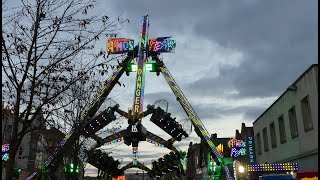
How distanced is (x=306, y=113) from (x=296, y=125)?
5.77 ft

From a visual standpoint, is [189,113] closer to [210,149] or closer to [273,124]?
[210,149]

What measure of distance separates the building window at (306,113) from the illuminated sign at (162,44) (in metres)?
27.5

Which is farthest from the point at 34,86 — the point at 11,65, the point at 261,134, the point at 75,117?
the point at 261,134

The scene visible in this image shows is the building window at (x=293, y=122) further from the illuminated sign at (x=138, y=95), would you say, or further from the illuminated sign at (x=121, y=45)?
the illuminated sign at (x=121, y=45)

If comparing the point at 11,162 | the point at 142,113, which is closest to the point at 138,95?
the point at 142,113

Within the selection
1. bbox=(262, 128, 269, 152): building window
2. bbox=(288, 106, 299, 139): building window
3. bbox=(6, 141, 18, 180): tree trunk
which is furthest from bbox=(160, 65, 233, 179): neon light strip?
bbox=(6, 141, 18, 180): tree trunk

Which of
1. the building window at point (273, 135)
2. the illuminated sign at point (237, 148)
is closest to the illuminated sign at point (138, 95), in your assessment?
the illuminated sign at point (237, 148)

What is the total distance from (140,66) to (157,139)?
969cm

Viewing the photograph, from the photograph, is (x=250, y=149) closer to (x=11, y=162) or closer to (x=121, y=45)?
(x=121, y=45)

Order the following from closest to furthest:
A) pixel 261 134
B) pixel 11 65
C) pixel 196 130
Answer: pixel 11 65 → pixel 261 134 → pixel 196 130

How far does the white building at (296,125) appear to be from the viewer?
19.7 m

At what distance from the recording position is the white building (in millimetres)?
19708

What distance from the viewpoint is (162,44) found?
47938 millimetres

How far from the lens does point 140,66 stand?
45500 millimetres
